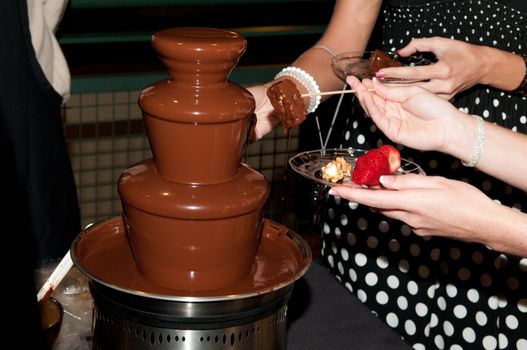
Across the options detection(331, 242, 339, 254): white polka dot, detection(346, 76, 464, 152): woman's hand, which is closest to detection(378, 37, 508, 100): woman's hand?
detection(346, 76, 464, 152): woman's hand

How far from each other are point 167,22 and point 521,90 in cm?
122

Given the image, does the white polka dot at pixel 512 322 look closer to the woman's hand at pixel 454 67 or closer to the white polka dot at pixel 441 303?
the white polka dot at pixel 441 303

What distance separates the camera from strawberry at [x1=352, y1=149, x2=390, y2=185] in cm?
179

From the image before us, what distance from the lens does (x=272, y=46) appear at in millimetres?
3236

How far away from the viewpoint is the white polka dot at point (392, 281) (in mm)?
2492

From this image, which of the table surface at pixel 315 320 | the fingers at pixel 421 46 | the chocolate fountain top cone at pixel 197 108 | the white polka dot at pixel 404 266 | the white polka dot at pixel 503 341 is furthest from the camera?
the white polka dot at pixel 404 266

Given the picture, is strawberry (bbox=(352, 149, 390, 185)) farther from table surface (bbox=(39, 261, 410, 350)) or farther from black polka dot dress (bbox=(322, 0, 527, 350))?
black polka dot dress (bbox=(322, 0, 527, 350))

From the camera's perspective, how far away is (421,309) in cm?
249

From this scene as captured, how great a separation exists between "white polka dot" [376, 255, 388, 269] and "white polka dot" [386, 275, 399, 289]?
3 centimetres

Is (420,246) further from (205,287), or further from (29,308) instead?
(29,308)

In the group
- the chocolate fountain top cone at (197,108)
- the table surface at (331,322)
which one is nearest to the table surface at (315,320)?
the table surface at (331,322)

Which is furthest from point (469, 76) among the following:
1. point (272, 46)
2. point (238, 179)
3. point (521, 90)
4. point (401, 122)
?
point (272, 46)

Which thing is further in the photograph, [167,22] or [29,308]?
[167,22]

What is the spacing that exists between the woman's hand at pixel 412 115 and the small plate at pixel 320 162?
0.07 m
